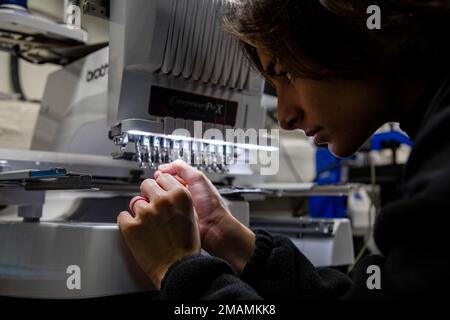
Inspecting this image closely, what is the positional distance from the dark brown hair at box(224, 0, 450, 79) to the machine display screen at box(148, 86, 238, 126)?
218 millimetres

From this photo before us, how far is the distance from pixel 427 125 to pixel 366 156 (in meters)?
1.52

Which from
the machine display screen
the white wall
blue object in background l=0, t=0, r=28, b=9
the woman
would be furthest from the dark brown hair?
the white wall

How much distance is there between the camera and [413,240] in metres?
0.37

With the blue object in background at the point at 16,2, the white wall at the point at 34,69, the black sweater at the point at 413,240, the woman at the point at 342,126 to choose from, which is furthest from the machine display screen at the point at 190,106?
the white wall at the point at 34,69

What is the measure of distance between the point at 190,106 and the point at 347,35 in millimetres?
339

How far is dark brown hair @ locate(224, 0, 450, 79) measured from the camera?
0.44 meters

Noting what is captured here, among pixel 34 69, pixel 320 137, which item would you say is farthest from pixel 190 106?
pixel 34 69

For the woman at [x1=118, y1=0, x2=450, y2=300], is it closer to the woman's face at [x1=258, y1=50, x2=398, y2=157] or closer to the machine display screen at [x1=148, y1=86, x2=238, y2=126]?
the woman's face at [x1=258, y1=50, x2=398, y2=157]

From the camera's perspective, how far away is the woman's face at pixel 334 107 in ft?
1.64

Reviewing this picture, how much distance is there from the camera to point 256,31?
54 centimetres

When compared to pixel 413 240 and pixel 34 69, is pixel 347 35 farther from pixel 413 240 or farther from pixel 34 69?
pixel 34 69

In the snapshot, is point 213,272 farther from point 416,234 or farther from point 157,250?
point 416,234

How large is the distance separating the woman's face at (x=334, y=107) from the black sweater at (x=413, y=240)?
0.13 ft
